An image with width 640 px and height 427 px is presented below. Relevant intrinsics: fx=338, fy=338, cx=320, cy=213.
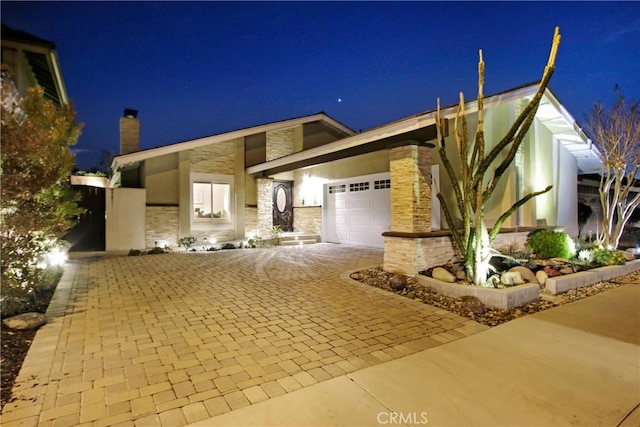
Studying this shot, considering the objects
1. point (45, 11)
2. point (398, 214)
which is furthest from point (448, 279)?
point (45, 11)

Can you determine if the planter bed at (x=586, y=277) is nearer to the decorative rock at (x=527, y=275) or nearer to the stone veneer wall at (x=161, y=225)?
the decorative rock at (x=527, y=275)

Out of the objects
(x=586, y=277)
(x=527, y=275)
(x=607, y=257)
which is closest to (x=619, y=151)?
(x=607, y=257)

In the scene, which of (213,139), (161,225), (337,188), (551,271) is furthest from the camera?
(337,188)

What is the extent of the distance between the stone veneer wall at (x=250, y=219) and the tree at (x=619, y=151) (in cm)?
1179

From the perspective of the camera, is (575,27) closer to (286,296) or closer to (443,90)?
(286,296)

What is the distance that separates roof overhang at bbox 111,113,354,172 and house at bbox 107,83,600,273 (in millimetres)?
46

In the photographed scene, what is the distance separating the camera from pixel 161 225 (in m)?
12.6

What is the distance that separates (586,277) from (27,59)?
13194 millimetres

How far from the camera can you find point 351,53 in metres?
28.1

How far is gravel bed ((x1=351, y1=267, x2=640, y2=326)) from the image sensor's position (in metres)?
4.80

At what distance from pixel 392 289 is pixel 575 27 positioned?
1504 cm

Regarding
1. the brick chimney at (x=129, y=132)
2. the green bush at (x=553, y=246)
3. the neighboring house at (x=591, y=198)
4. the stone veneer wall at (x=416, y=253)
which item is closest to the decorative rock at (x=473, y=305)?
the stone veneer wall at (x=416, y=253)

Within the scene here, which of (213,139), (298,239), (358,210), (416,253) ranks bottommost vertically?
(298,239)

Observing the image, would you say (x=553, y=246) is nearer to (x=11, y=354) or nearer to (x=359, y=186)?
(x=359, y=186)
